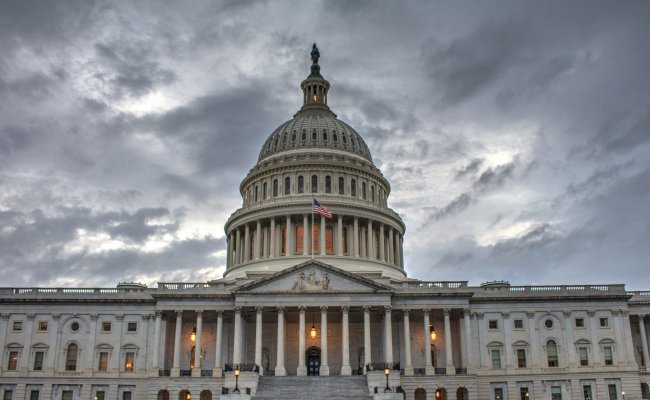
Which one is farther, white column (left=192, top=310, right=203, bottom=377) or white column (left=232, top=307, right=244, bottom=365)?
white column (left=192, top=310, right=203, bottom=377)

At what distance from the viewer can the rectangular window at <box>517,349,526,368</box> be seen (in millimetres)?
71938

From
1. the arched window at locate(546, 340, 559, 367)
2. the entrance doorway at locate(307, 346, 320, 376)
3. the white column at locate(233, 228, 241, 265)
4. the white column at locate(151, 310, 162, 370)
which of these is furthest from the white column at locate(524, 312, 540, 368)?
the white column at locate(151, 310, 162, 370)

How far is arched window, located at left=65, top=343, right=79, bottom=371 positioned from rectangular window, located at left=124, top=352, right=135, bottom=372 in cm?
515

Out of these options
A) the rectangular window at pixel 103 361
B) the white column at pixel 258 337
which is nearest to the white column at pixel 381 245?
the white column at pixel 258 337

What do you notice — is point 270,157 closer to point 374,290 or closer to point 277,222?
point 277,222

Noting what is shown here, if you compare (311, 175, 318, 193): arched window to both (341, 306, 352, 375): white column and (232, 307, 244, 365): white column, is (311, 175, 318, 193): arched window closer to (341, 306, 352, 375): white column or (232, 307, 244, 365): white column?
(341, 306, 352, 375): white column

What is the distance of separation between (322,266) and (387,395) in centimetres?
1745

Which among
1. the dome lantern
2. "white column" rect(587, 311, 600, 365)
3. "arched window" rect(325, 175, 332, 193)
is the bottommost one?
"white column" rect(587, 311, 600, 365)

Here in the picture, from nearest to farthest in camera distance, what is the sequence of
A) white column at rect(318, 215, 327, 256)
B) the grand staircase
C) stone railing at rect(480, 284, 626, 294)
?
the grand staircase
stone railing at rect(480, 284, 626, 294)
white column at rect(318, 215, 327, 256)

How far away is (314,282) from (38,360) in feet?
98.8

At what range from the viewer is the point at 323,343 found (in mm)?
66938

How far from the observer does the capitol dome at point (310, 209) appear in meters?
84.9

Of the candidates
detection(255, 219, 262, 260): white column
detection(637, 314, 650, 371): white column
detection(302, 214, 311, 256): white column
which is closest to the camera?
detection(637, 314, 650, 371): white column

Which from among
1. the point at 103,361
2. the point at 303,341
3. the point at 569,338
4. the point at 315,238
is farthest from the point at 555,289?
the point at 103,361
